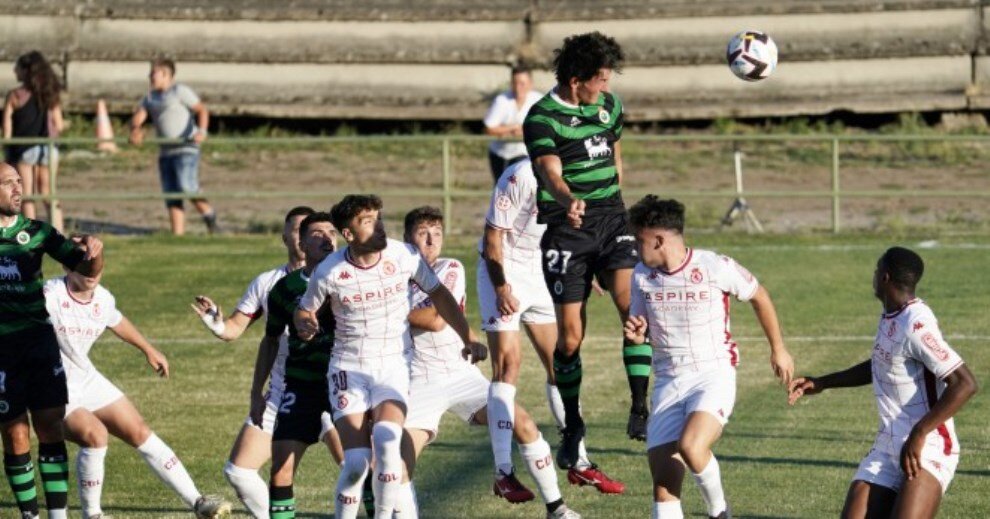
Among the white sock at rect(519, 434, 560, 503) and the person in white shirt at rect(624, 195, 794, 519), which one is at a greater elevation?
the person in white shirt at rect(624, 195, 794, 519)

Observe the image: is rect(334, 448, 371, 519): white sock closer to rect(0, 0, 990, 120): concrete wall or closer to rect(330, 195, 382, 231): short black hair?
rect(330, 195, 382, 231): short black hair

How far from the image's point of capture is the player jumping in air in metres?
12.0

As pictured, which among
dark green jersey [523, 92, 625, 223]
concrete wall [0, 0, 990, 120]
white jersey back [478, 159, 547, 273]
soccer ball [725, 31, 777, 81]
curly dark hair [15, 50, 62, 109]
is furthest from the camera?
concrete wall [0, 0, 990, 120]

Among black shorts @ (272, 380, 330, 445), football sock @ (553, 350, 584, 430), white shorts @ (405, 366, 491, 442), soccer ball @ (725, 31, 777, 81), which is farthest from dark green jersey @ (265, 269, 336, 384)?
soccer ball @ (725, 31, 777, 81)


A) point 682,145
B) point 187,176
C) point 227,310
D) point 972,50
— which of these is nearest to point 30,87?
point 187,176

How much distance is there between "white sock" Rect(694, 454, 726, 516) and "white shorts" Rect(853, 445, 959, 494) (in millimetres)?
856

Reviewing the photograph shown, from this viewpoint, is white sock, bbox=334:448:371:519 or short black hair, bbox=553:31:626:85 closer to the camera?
white sock, bbox=334:448:371:519

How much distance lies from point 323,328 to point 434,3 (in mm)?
22008

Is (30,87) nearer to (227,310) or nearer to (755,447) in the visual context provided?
(227,310)

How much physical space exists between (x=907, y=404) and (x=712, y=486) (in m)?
1.25

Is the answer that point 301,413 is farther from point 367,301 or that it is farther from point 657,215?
point 657,215

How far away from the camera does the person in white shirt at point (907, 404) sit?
32.0 feet

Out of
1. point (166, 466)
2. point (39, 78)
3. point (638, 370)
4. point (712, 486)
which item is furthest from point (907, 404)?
point (39, 78)

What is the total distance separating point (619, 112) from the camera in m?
12.4
